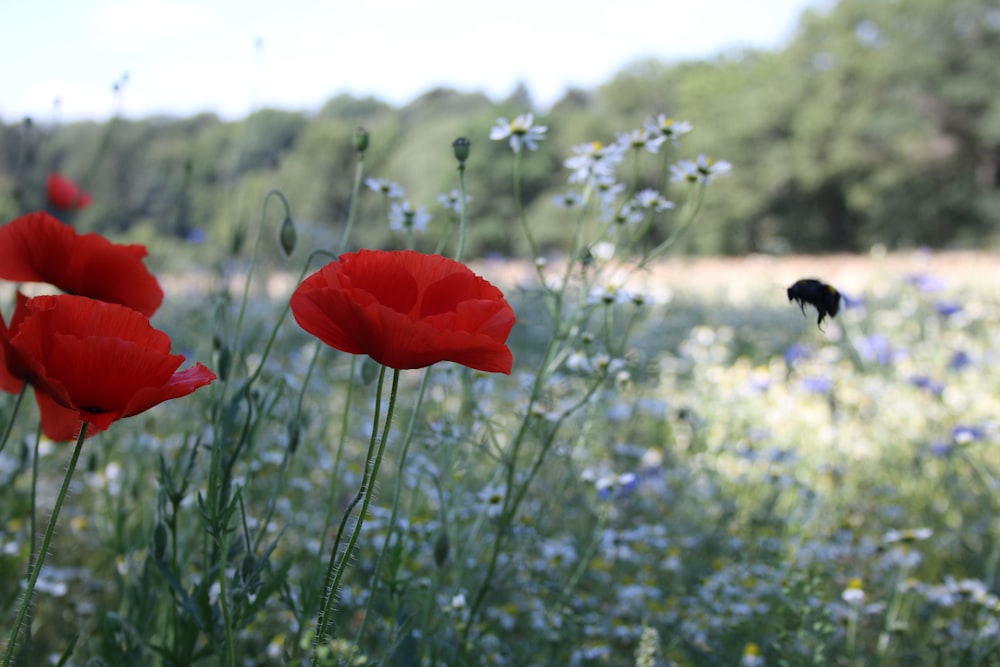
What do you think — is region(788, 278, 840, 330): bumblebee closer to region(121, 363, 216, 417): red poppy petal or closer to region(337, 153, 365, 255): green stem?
region(337, 153, 365, 255): green stem

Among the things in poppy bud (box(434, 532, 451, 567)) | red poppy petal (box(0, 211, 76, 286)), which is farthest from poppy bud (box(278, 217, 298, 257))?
poppy bud (box(434, 532, 451, 567))

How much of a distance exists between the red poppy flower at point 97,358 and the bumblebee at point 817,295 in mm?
728

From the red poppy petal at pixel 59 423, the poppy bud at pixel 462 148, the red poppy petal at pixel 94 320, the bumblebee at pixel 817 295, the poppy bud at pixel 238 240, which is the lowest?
the red poppy petal at pixel 59 423

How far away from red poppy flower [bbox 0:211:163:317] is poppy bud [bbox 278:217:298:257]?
0.32 m

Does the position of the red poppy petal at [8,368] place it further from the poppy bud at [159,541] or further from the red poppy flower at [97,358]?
the poppy bud at [159,541]

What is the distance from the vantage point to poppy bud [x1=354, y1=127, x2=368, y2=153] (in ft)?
4.13

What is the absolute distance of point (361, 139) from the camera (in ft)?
4.16

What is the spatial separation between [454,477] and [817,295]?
799 millimetres

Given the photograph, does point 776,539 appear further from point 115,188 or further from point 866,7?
point 115,188

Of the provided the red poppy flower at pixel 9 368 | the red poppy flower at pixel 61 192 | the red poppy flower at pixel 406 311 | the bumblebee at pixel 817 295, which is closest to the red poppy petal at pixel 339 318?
the red poppy flower at pixel 406 311

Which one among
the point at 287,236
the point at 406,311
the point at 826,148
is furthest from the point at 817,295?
the point at 826,148

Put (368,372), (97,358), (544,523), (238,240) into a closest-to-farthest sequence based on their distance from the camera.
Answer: (97,358) < (368,372) < (238,240) < (544,523)

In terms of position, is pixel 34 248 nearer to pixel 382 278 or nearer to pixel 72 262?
pixel 72 262

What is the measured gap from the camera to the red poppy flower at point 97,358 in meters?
0.68
